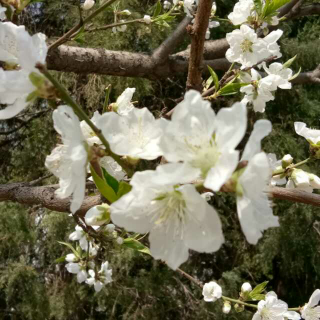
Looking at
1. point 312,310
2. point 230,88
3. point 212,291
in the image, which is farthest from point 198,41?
point 212,291

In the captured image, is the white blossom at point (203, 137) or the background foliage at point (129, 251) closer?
the white blossom at point (203, 137)

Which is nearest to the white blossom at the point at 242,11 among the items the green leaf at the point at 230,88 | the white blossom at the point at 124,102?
the green leaf at the point at 230,88

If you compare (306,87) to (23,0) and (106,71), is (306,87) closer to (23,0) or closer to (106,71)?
(106,71)

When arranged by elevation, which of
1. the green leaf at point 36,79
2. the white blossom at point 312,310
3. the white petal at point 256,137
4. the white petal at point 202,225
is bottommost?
the white blossom at point 312,310

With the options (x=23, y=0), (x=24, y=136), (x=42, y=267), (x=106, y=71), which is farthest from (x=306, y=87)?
(x=23, y=0)

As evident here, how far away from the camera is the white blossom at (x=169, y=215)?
0.48 m

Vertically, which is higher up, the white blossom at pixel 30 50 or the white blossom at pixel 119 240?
the white blossom at pixel 30 50

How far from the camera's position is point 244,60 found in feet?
4.36

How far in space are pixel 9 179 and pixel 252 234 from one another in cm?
270

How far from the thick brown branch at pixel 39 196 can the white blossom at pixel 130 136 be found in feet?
0.79

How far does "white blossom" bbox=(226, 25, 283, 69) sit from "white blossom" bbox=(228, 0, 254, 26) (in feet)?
0.08

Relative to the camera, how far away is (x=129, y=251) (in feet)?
8.65

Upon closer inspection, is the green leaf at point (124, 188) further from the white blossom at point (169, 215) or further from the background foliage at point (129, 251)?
the background foliage at point (129, 251)

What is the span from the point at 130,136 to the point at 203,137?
0.12 metres
